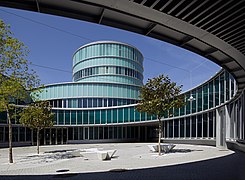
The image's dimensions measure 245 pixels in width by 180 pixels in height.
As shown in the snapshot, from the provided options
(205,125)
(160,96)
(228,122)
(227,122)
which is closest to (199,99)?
(205,125)

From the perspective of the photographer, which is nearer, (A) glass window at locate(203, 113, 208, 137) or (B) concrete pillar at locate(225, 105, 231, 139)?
(B) concrete pillar at locate(225, 105, 231, 139)

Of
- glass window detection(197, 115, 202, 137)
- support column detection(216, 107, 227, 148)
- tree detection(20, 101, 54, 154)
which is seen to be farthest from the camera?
glass window detection(197, 115, 202, 137)

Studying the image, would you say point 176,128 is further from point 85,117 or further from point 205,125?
point 85,117

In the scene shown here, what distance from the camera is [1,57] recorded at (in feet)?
49.1

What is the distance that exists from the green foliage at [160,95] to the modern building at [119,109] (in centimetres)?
110

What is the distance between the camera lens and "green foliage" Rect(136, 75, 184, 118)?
19297mm

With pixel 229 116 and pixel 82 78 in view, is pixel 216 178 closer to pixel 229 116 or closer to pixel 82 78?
pixel 229 116

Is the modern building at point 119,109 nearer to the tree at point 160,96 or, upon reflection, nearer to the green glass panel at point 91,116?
the green glass panel at point 91,116

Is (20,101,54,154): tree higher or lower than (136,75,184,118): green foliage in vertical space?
lower

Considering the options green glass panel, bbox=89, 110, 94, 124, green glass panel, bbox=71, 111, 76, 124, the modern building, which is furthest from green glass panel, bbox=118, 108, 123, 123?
green glass panel, bbox=71, 111, 76, 124

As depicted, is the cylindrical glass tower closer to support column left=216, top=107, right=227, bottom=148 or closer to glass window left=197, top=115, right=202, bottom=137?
glass window left=197, top=115, right=202, bottom=137

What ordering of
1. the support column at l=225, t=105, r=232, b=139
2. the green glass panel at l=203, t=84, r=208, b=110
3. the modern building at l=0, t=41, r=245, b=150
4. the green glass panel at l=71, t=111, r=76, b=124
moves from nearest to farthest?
the support column at l=225, t=105, r=232, b=139 < the modern building at l=0, t=41, r=245, b=150 < the green glass panel at l=203, t=84, r=208, b=110 < the green glass panel at l=71, t=111, r=76, b=124

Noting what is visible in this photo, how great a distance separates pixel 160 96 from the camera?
1939 cm

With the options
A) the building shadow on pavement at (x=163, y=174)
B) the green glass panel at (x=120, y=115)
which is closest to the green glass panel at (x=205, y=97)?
the building shadow on pavement at (x=163, y=174)
